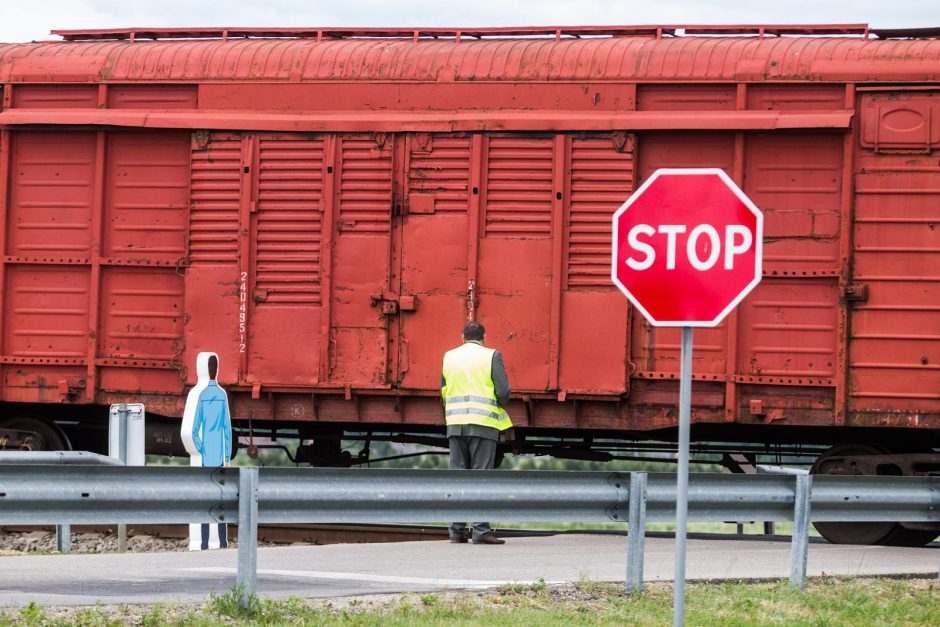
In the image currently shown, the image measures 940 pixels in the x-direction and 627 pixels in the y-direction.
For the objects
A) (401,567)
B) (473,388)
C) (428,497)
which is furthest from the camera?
(473,388)

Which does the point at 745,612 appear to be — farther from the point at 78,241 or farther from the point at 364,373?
the point at 78,241

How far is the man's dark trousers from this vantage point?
10469 mm

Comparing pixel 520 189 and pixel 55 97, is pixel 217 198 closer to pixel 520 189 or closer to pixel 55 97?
pixel 55 97

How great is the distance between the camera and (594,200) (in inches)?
454

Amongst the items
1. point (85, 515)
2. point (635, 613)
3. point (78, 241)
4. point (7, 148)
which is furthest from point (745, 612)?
point (7, 148)

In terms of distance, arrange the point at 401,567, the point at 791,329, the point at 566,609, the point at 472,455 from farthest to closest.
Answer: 1. the point at 791,329
2. the point at 472,455
3. the point at 401,567
4. the point at 566,609

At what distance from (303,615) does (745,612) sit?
2.31m

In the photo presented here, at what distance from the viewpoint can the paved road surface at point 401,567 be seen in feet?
24.4

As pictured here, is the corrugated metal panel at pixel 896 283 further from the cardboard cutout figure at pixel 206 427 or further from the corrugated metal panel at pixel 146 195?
the corrugated metal panel at pixel 146 195

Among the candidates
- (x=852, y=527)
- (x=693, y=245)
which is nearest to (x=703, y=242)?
(x=693, y=245)

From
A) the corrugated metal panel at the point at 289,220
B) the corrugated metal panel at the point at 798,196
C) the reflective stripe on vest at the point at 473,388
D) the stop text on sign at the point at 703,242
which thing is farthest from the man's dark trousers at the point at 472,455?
the stop text on sign at the point at 703,242

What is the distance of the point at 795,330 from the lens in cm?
1120

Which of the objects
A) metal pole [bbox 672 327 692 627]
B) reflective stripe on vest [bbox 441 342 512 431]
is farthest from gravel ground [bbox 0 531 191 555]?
metal pole [bbox 672 327 692 627]

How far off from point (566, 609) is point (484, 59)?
6.05 m
